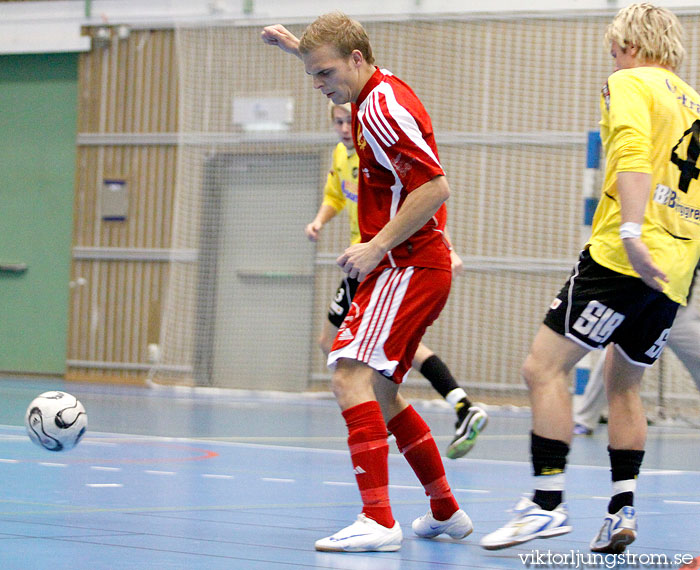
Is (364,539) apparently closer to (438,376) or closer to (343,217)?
(438,376)

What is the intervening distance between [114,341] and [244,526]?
11376 mm

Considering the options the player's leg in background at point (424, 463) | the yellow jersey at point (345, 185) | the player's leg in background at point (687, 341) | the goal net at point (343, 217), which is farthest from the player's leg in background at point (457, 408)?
the goal net at point (343, 217)

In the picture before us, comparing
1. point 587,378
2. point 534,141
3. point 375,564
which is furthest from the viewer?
point 534,141

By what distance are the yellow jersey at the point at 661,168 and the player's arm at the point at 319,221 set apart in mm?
3461

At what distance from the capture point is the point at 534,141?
41.8 feet

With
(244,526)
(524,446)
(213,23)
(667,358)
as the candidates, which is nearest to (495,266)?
(667,358)

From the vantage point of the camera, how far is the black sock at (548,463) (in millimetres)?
3244

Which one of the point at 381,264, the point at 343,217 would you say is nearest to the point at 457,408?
the point at 381,264

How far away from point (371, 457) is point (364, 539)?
0.25 m

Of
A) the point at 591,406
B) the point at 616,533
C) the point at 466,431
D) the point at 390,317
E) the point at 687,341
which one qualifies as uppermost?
the point at 390,317

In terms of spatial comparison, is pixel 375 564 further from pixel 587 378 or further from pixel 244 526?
pixel 587 378

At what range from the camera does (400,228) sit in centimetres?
328

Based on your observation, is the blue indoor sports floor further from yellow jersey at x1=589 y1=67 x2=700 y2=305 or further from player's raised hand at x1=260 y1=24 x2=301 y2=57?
player's raised hand at x1=260 y1=24 x2=301 y2=57

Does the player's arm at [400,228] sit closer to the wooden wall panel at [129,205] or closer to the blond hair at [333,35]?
the blond hair at [333,35]
